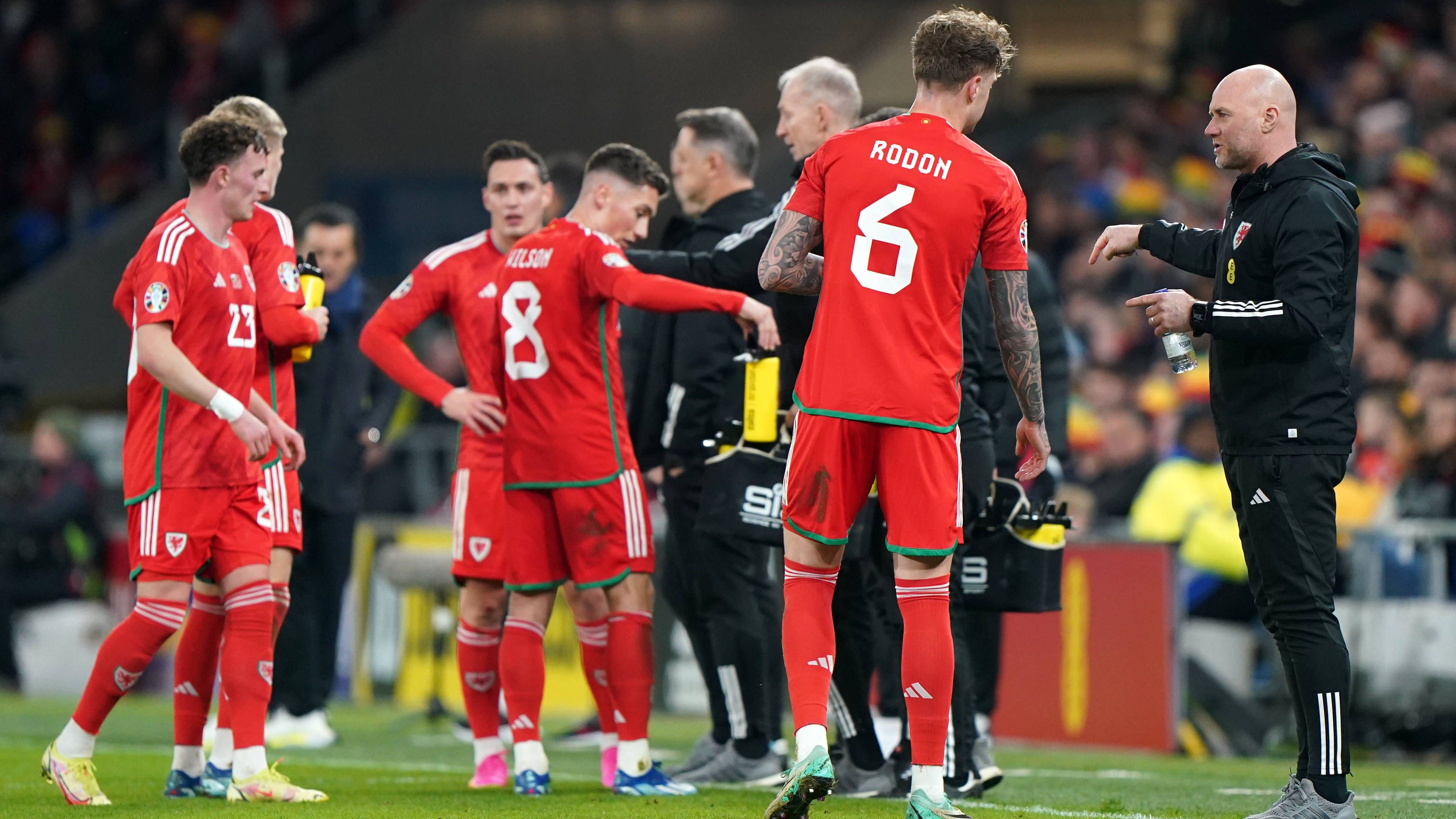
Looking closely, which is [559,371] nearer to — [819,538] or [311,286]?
[311,286]

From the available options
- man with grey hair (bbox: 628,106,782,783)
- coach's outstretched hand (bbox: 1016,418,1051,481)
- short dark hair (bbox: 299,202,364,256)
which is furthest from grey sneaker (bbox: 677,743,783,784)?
short dark hair (bbox: 299,202,364,256)

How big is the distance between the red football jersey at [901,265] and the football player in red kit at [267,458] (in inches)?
83.7

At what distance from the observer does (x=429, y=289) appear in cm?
716

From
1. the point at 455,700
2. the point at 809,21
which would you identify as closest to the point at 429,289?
the point at 455,700

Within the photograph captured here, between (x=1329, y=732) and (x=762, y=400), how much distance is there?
7.11ft

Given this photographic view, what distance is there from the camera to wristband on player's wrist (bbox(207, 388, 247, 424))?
577 cm

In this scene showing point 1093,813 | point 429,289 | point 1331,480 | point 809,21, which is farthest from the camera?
point 809,21

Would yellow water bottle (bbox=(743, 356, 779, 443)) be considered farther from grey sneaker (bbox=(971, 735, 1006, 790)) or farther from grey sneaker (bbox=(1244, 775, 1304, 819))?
grey sneaker (bbox=(1244, 775, 1304, 819))

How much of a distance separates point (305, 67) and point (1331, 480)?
17.1 m

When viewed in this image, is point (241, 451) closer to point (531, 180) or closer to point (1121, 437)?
point (531, 180)

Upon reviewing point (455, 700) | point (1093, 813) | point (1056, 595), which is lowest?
point (455, 700)

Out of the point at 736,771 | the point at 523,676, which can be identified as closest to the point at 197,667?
the point at 523,676

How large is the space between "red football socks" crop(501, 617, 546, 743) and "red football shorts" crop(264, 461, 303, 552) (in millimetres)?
895

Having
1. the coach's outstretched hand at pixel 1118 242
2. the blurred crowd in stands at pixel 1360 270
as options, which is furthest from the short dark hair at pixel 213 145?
the blurred crowd in stands at pixel 1360 270
